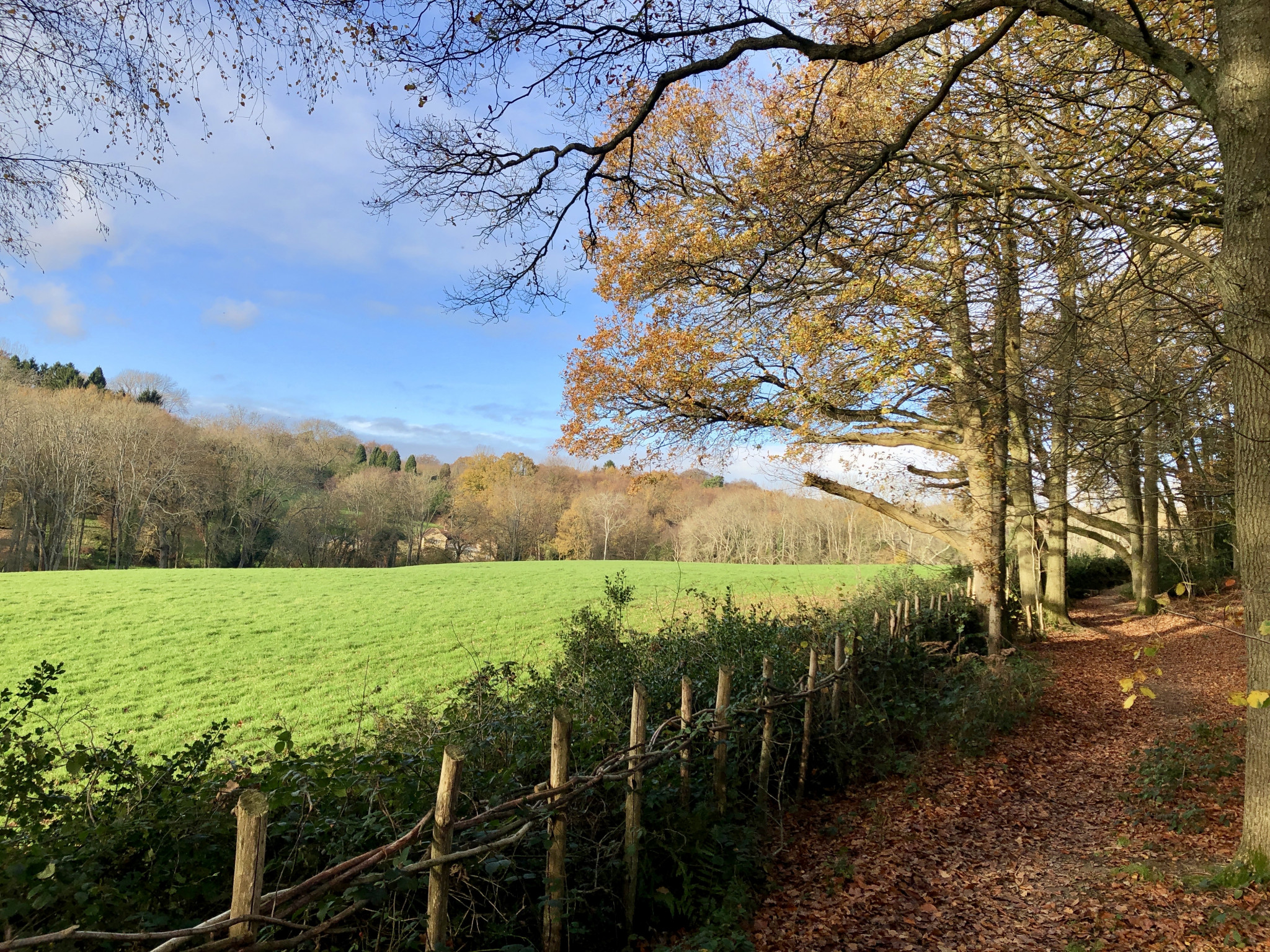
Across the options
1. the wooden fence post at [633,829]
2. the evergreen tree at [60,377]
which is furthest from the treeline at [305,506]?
the wooden fence post at [633,829]

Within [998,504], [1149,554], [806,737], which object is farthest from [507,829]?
[1149,554]

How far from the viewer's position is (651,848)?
4.50 meters

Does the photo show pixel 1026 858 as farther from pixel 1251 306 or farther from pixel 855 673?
pixel 1251 306

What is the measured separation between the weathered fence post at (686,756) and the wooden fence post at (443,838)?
86.8 inches

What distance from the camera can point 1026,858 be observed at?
543 centimetres

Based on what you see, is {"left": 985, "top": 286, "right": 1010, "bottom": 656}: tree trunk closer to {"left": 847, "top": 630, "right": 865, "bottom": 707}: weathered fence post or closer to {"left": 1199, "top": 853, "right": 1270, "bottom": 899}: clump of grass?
{"left": 847, "top": 630, "right": 865, "bottom": 707}: weathered fence post

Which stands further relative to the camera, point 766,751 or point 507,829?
point 766,751

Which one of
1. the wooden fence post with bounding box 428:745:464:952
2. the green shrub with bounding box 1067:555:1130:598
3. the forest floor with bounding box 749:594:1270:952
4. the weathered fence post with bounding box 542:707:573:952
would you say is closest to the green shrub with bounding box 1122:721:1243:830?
the forest floor with bounding box 749:594:1270:952

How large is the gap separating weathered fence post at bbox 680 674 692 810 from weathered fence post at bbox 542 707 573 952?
1393 millimetres

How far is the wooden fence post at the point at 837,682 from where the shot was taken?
713 centimetres

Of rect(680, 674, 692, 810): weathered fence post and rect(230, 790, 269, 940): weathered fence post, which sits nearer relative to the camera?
rect(230, 790, 269, 940): weathered fence post

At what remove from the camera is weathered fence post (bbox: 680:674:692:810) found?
4941mm

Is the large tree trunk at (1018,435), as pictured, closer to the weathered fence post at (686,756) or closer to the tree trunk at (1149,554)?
the tree trunk at (1149,554)

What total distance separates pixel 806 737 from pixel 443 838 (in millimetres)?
4403
